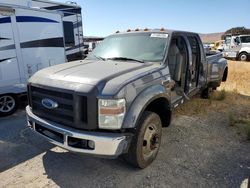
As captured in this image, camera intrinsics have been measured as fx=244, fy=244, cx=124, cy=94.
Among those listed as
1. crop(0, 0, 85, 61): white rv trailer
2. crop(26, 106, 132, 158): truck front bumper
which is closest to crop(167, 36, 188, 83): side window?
crop(26, 106, 132, 158): truck front bumper

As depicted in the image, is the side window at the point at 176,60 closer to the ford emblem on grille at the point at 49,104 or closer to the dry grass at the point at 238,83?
the ford emblem on grille at the point at 49,104

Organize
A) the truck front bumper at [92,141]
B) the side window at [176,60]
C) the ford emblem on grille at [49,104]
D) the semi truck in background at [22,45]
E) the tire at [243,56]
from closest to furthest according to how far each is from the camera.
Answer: the truck front bumper at [92,141], the ford emblem on grille at [49,104], the side window at [176,60], the semi truck in background at [22,45], the tire at [243,56]

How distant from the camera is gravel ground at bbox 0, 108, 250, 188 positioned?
319 cm

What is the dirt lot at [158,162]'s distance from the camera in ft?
10.5

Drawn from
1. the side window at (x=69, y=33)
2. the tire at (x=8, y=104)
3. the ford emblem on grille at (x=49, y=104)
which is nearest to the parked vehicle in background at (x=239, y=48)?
the side window at (x=69, y=33)

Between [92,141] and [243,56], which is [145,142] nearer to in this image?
[92,141]

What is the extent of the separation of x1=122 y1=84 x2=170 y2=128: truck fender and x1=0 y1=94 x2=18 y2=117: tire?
392 cm

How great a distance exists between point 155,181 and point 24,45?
181 inches

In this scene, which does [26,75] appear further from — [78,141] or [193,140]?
[193,140]

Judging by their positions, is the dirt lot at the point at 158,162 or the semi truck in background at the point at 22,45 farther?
the semi truck in background at the point at 22,45

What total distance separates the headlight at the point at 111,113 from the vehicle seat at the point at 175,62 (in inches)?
69.5

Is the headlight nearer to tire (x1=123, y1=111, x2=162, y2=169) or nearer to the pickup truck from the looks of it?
the pickup truck

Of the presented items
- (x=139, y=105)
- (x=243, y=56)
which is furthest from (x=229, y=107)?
(x=243, y=56)

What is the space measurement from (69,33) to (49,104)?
6.75 m
